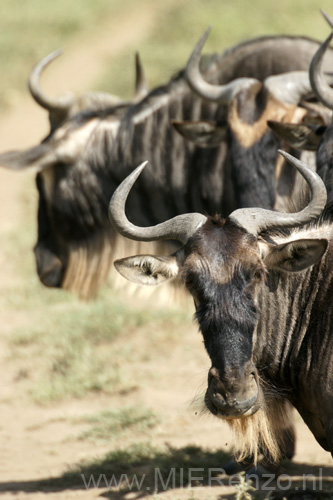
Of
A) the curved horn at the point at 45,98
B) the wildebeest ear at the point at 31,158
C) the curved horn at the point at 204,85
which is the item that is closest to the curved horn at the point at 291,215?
the curved horn at the point at 204,85

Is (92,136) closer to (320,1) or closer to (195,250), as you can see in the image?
(195,250)

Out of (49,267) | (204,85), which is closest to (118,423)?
(49,267)

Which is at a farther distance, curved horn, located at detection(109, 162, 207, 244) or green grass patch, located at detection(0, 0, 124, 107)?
green grass patch, located at detection(0, 0, 124, 107)

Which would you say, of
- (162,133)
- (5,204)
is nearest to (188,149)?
(162,133)

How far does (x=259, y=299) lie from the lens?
379 centimetres

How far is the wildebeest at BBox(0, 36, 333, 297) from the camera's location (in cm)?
650

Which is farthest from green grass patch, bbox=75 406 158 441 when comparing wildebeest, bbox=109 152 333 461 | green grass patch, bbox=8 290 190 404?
wildebeest, bbox=109 152 333 461

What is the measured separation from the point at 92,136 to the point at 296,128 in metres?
2.17


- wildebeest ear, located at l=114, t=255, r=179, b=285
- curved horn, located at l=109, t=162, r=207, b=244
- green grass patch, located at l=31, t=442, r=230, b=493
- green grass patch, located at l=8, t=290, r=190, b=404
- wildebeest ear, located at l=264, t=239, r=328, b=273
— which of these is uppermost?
curved horn, located at l=109, t=162, r=207, b=244

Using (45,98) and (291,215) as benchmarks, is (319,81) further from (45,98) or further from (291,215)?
(45,98)

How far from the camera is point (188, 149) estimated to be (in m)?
6.58

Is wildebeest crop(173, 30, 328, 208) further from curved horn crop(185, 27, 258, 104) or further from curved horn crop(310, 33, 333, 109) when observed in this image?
curved horn crop(310, 33, 333, 109)

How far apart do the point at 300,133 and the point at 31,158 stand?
2.46 metres

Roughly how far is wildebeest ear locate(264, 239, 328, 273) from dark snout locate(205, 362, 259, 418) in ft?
1.64
